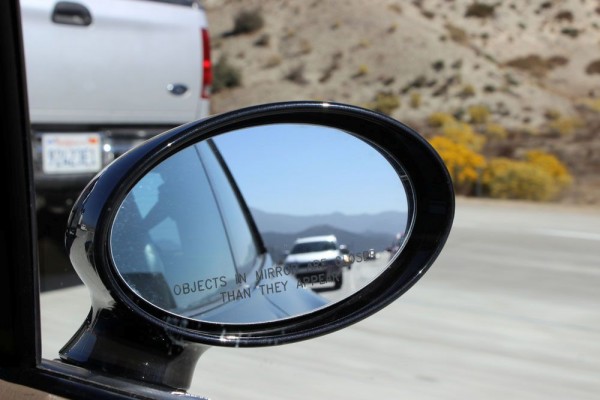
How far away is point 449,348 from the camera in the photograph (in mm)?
4695

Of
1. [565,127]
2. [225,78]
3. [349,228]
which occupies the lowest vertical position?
[349,228]

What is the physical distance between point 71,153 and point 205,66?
4.14ft

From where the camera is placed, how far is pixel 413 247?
2043mm

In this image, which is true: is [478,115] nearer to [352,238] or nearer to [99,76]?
[99,76]

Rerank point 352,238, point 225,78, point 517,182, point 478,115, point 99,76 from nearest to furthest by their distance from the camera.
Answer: point 352,238 → point 99,76 → point 517,182 → point 478,115 → point 225,78

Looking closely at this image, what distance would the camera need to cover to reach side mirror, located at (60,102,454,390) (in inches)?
70.8

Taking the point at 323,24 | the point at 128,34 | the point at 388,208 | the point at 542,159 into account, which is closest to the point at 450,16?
the point at 323,24

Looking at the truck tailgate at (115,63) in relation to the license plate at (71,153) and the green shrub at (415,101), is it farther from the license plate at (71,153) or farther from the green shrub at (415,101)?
the green shrub at (415,101)

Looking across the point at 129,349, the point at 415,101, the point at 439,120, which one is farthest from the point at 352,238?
the point at 415,101

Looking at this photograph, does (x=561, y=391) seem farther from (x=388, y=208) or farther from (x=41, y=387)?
(x=41, y=387)

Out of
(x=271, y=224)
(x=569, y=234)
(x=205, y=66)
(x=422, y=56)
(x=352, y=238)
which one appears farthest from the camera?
(x=422, y=56)

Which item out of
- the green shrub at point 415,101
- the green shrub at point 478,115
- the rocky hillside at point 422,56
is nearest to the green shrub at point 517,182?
the rocky hillside at point 422,56

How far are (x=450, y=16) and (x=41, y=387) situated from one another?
5223 centimetres

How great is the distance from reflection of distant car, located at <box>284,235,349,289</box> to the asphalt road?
6.19 ft
